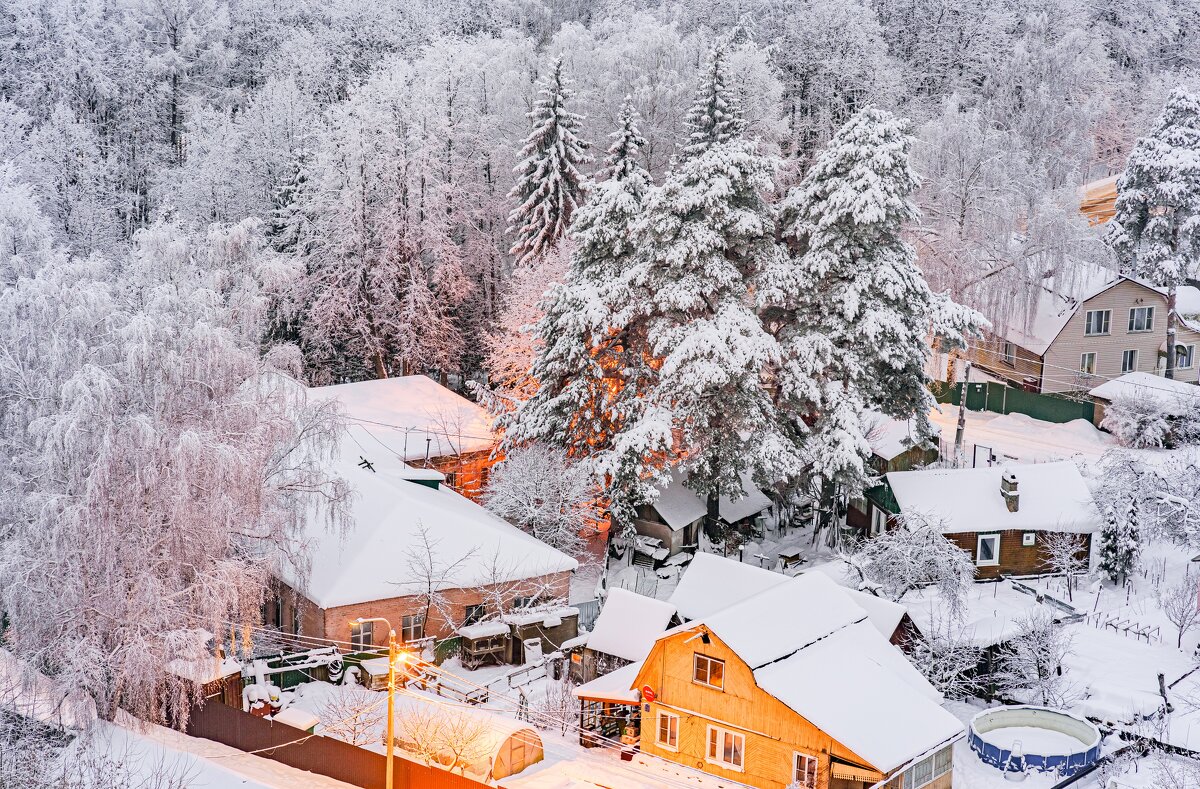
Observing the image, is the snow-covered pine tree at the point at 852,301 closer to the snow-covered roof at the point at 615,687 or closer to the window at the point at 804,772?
the snow-covered roof at the point at 615,687

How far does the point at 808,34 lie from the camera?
66062mm

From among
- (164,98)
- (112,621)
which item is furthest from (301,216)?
(112,621)

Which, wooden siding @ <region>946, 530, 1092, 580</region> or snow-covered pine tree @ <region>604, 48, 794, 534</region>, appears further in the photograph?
wooden siding @ <region>946, 530, 1092, 580</region>

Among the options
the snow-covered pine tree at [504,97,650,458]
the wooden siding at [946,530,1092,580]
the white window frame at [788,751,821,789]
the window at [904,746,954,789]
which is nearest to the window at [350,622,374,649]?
the snow-covered pine tree at [504,97,650,458]

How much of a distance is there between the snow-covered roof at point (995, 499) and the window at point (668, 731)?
520 inches

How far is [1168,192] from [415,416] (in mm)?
32035

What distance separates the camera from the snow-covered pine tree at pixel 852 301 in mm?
36094

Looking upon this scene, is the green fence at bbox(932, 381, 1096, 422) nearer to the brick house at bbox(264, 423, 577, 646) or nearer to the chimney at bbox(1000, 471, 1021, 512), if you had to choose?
the chimney at bbox(1000, 471, 1021, 512)

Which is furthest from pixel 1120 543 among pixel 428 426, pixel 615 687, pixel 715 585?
pixel 428 426

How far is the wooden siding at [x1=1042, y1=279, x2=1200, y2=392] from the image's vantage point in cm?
4922

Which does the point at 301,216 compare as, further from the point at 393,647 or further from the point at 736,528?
the point at 393,647

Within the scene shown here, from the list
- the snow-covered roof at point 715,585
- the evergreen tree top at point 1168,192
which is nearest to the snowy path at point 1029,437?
A: the evergreen tree top at point 1168,192

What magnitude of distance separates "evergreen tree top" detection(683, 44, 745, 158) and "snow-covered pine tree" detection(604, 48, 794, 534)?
4099 mm

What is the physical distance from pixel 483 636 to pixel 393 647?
11.0m
